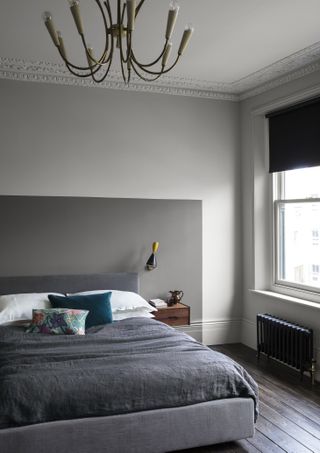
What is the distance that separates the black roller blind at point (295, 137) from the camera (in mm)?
4328

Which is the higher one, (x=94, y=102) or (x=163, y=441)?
(x=94, y=102)

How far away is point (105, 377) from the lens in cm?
282

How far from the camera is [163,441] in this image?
9.16 feet

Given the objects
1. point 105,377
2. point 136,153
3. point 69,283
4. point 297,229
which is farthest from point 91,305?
point 297,229

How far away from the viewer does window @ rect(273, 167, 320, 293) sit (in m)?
4.56

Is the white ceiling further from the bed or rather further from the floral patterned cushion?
the bed

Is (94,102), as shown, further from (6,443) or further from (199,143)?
(6,443)

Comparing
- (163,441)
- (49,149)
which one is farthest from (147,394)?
(49,149)

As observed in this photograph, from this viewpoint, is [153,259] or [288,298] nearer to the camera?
[288,298]

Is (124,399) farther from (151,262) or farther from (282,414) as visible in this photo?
(151,262)

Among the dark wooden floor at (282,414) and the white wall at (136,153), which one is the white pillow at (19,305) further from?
the dark wooden floor at (282,414)

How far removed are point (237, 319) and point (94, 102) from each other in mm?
2924

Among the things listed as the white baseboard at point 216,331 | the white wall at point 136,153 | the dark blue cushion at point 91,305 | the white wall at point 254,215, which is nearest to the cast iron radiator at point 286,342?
the white wall at point 254,215

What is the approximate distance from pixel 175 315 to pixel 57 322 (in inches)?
57.4
